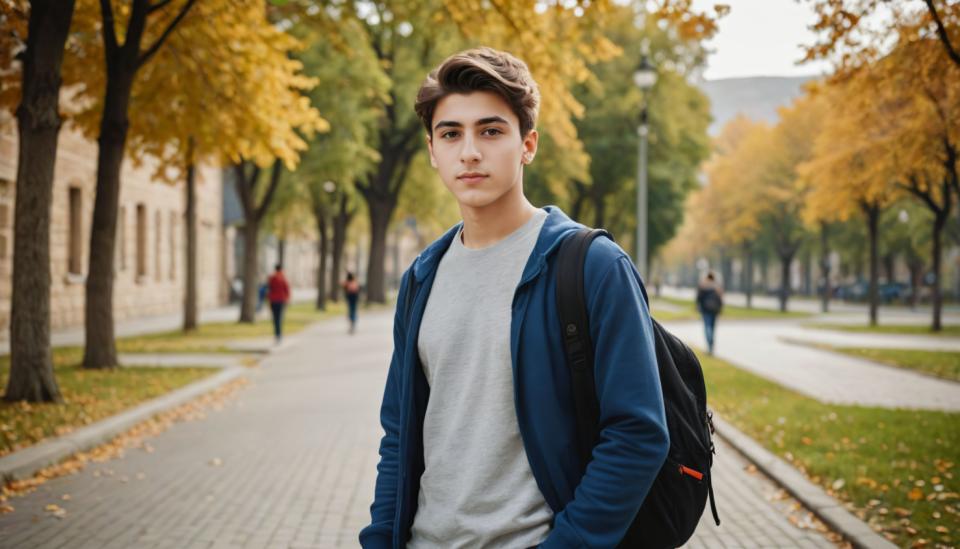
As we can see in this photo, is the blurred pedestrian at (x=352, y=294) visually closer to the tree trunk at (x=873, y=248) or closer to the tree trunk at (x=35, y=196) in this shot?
the tree trunk at (x=35, y=196)

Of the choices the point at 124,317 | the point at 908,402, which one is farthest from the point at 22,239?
the point at 124,317

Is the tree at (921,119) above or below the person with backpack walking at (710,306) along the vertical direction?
above

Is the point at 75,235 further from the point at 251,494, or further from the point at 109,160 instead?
the point at 251,494

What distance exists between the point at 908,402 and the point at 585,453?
10.3 m

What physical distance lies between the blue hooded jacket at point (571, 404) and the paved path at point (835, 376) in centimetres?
965

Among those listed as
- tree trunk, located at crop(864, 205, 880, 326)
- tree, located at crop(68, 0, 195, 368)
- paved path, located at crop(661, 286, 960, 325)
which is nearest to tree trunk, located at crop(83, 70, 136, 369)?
tree, located at crop(68, 0, 195, 368)

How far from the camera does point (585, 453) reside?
75.2 inches

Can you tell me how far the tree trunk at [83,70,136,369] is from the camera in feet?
39.7

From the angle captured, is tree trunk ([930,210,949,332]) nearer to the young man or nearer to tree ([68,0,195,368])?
tree ([68,0,195,368])

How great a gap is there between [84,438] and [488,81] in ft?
22.8

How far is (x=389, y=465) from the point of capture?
2254 mm

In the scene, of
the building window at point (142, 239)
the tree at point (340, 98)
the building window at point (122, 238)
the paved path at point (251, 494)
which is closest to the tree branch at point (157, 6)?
the paved path at point (251, 494)

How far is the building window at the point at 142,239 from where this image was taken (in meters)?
28.2

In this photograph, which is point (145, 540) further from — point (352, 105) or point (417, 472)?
point (352, 105)
